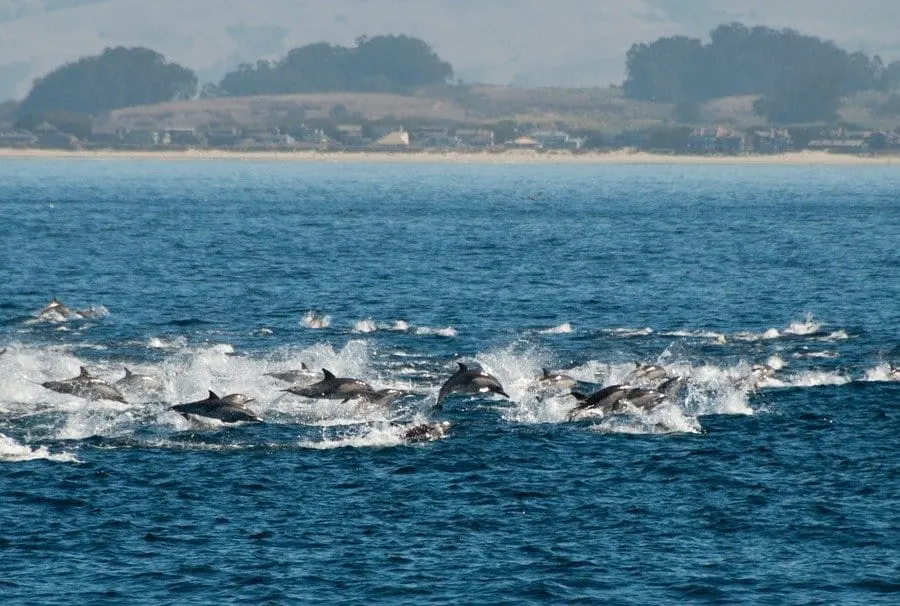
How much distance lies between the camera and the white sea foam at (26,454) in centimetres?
3662

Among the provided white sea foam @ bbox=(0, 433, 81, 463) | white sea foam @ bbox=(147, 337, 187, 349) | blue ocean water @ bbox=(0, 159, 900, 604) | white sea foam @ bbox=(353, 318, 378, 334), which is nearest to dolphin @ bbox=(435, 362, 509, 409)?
blue ocean water @ bbox=(0, 159, 900, 604)

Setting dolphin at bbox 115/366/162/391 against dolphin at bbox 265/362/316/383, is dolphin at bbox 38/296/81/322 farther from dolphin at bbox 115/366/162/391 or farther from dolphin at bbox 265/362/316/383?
dolphin at bbox 265/362/316/383

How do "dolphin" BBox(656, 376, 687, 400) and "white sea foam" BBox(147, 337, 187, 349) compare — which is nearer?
"dolphin" BBox(656, 376, 687, 400)

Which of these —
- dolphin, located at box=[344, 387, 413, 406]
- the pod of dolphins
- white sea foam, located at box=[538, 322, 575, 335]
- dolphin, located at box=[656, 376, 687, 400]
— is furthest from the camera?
white sea foam, located at box=[538, 322, 575, 335]

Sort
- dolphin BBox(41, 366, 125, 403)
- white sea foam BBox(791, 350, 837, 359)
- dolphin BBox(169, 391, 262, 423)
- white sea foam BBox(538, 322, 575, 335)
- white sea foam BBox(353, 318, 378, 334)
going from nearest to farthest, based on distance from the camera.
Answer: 1. dolphin BBox(169, 391, 262, 423)
2. dolphin BBox(41, 366, 125, 403)
3. white sea foam BBox(791, 350, 837, 359)
4. white sea foam BBox(538, 322, 575, 335)
5. white sea foam BBox(353, 318, 378, 334)

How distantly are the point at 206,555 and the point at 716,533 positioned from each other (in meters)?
10.8

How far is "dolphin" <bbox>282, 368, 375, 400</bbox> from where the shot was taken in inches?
1679

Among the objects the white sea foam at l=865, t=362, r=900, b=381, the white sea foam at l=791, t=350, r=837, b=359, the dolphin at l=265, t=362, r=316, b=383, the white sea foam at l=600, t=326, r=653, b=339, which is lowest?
the white sea foam at l=600, t=326, r=653, b=339

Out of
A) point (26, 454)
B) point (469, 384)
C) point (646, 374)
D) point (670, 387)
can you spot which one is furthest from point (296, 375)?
point (670, 387)

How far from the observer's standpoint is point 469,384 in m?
44.2

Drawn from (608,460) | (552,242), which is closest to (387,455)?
(608,460)

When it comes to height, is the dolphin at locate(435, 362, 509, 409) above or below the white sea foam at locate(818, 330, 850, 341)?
above

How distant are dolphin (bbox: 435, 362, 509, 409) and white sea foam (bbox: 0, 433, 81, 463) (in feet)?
38.4

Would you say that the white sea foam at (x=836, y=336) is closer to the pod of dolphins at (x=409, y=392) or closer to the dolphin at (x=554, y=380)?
the pod of dolphins at (x=409, y=392)
